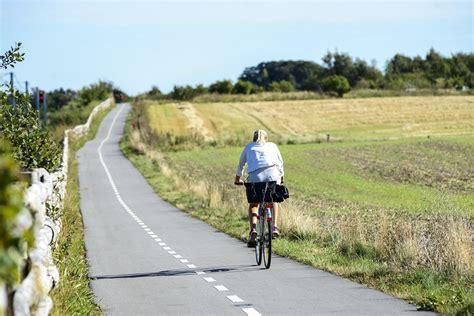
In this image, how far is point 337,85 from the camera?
132m

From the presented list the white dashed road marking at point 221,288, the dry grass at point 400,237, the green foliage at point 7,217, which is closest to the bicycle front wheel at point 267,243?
the white dashed road marking at point 221,288

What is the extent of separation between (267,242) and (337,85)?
11868cm

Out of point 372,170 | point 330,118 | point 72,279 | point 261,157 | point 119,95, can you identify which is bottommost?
point 372,170

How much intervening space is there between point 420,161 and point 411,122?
4022 cm

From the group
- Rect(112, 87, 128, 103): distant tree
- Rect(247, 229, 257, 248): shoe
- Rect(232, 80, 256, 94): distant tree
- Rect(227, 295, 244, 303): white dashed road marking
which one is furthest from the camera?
Rect(112, 87, 128, 103): distant tree

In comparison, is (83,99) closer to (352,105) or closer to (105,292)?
(352,105)

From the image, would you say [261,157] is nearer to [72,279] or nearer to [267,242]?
[267,242]

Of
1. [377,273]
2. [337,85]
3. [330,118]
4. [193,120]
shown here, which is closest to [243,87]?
[337,85]

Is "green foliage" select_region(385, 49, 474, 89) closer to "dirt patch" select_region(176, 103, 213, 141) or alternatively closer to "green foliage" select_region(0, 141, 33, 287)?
"dirt patch" select_region(176, 103, 213, 141)

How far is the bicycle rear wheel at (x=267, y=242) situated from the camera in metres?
14.7

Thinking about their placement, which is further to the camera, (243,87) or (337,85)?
(243,87)

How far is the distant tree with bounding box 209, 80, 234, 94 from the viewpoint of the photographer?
149300mm

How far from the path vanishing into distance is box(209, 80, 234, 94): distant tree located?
120972mm

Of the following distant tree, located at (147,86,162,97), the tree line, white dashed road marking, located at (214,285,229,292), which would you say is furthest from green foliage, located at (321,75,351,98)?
white dashed road marking, located at (214,285,229,292)
